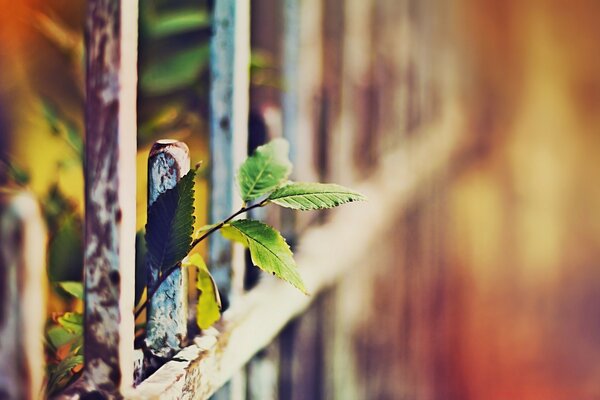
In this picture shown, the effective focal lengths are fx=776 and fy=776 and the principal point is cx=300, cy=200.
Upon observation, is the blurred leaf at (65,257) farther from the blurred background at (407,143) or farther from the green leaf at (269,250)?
the green leaf at (269,250)

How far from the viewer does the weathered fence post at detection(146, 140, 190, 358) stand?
2.11 feet

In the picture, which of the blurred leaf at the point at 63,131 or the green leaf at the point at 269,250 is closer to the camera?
the green leaf at the point at 269,250

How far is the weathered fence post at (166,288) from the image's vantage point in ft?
2.11

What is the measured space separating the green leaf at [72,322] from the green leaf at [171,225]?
0.29 feet

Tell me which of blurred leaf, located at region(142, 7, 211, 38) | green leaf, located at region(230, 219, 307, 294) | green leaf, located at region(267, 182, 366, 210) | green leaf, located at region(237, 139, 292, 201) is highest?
blurred leaf, located at region(142, 7, 211, 38)

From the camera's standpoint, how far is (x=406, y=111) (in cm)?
259

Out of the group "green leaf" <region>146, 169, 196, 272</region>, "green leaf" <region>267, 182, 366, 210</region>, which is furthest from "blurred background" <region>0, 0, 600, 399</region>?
"green leaf" <region>267, 182, 366, 210</region>

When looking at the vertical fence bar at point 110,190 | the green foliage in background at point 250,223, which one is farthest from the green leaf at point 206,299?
the vertical fence bar at point 110,190

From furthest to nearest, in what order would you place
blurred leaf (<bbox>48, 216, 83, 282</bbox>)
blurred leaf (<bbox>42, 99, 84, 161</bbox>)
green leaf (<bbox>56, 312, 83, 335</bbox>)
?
blurred leaf (<bbox>42, 99, 84, 161</bbox>)
blurred leaf (<bbox>48, 216, 83, 282</bbox>)
green leaf (<bbox>56, 312, 83, 335</bbox>)

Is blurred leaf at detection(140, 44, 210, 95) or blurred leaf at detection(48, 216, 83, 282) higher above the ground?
blurred leaf at detection(140, 44, 210, 95)

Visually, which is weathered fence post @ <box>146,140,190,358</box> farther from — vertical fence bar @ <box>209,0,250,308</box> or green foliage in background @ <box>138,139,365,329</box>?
vertical fence bar @ <box>209,0,250,308</box>

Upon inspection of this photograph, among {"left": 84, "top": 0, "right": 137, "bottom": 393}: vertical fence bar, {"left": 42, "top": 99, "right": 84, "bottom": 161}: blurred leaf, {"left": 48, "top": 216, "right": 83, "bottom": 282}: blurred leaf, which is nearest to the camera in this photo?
{"left": 84, "top": 0, "right": 137, "bottom": 393}: vertical fence bar

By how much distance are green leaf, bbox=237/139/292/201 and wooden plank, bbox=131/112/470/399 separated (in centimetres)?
17

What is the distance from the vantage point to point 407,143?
8.22 feet
